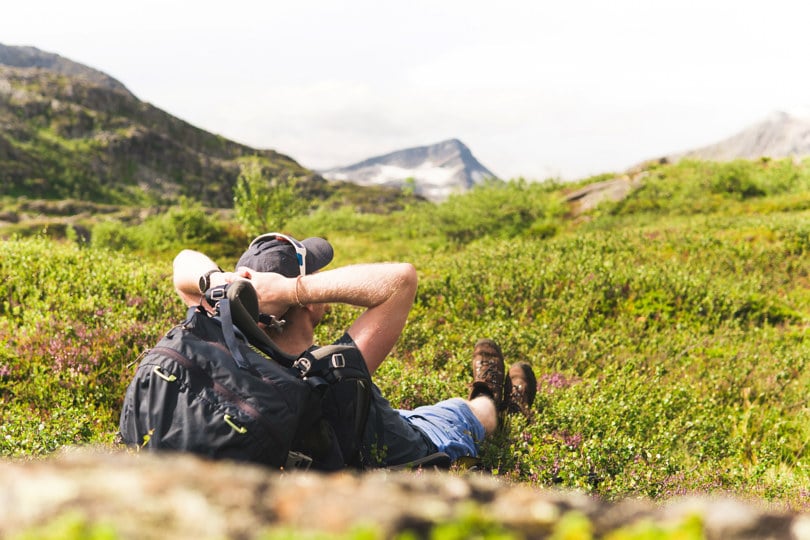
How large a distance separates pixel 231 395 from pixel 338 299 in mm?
961

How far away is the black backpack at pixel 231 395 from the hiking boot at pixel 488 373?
2.66 metres

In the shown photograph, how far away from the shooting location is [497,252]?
1191 cm

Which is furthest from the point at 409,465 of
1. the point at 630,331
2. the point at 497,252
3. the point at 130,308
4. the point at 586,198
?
the point at 586,198

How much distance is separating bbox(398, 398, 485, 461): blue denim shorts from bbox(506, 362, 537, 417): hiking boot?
0.57 m

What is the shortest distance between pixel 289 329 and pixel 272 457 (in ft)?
3.54

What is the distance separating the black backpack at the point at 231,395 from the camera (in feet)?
8.67

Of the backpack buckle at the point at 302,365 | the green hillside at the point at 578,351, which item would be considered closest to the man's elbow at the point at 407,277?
the backpack buckle at the point at 302,365

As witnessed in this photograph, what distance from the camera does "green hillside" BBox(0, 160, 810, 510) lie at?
4.59 m

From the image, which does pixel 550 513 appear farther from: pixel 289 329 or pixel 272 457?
pixel 289 329

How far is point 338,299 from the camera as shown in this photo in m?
3.45

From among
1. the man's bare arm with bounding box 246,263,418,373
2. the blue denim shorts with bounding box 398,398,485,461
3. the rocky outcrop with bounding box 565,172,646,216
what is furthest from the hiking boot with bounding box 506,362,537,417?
the rocky outcrop with bounding box 565,172,646,216

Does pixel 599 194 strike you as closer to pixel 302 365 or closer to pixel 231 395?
pixel 302 365

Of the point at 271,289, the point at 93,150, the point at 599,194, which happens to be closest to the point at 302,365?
the point at 271,289

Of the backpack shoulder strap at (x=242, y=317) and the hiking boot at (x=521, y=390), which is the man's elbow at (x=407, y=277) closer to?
the backpack shoulder strap at (x=242, y=317)
